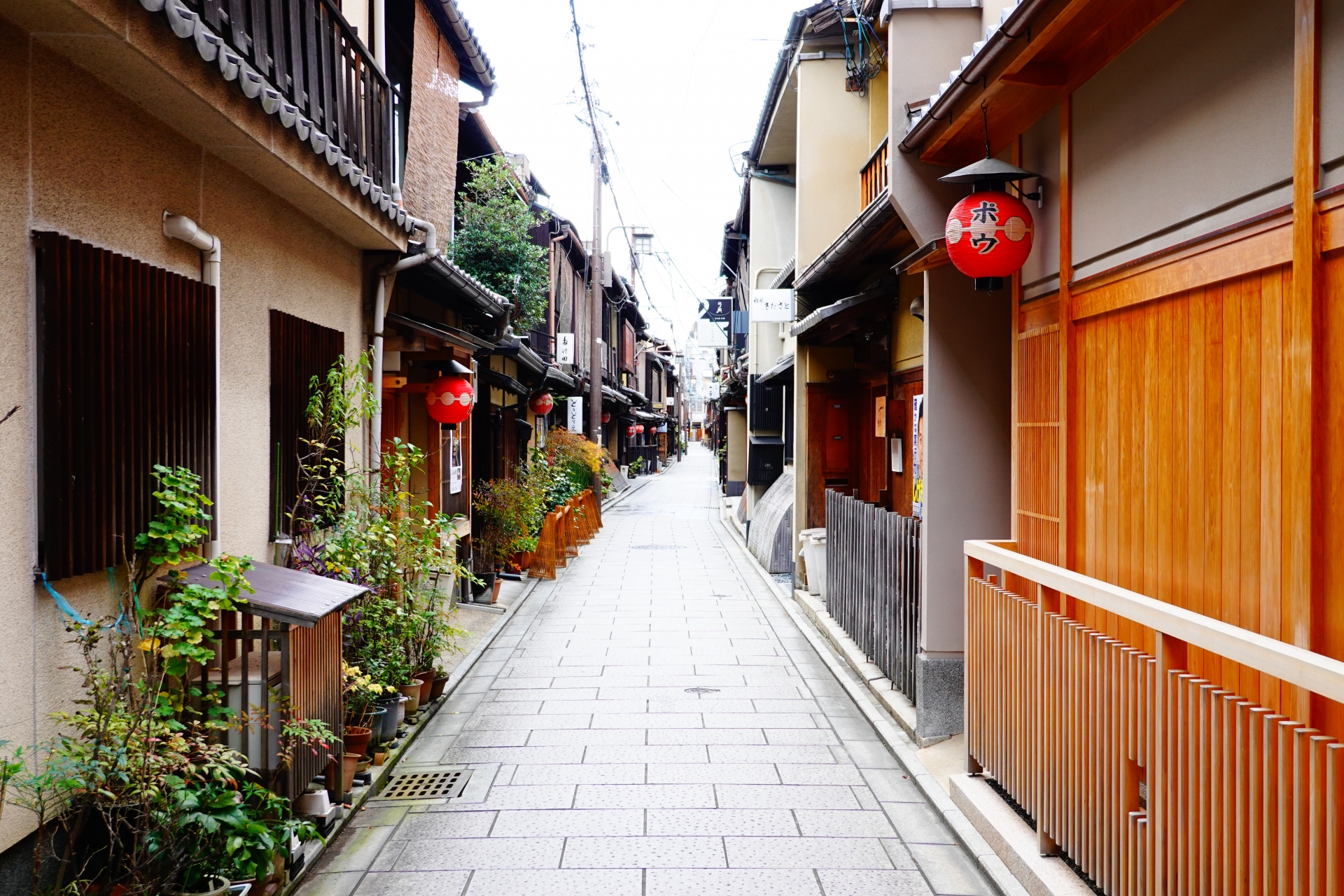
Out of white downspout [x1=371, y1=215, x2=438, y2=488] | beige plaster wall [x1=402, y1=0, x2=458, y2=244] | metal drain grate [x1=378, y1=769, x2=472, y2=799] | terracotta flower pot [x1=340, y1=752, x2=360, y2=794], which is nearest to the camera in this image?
terracotta flower pot [x1=340, y1=752, x2=360, y2=794]

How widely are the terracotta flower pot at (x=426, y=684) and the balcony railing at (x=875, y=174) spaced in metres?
7.29

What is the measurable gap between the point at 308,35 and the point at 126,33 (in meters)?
3.24

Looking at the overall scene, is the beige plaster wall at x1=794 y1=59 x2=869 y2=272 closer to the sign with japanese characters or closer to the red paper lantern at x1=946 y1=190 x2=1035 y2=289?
the sign with japanese characters

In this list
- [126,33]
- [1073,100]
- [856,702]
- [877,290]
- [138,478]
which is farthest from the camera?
[877,290]

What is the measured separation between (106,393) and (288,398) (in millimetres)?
2808

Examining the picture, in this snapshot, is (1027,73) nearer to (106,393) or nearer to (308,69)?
(308,69)

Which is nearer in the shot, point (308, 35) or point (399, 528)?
point (308, 35)

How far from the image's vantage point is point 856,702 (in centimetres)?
932

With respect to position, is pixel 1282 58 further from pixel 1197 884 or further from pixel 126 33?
pixel 126 33

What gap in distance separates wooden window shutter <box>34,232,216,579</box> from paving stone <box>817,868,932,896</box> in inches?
176

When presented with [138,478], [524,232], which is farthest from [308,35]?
[524,232]

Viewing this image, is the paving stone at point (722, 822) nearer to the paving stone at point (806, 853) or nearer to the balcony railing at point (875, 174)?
the paving stone at point (806, 853)

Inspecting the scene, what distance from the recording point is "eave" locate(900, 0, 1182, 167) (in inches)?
201

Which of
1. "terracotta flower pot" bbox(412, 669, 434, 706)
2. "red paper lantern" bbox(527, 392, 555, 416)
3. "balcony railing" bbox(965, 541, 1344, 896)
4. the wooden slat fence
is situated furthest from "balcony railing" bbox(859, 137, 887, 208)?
"red paper lantern" bbox(527, 392, 555, 416)
